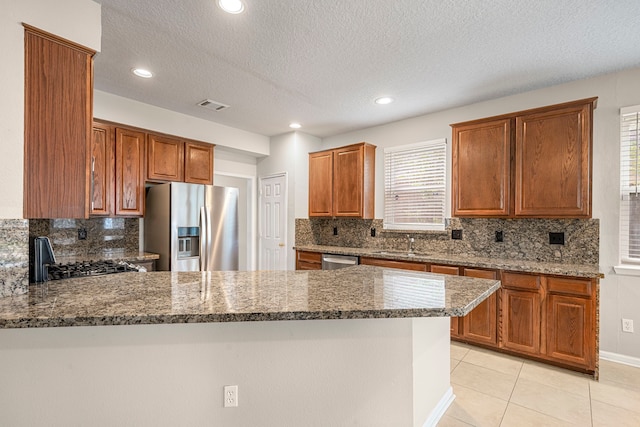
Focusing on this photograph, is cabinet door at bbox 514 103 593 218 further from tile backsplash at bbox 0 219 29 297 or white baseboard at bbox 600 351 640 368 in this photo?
tile backsplash at bbox 0 219 29 297

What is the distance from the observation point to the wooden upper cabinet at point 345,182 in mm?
4359

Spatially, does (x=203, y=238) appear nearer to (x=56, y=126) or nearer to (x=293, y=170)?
(x=293, y=170)

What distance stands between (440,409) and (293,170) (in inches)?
142

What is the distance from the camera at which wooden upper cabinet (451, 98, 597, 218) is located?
2.74 m

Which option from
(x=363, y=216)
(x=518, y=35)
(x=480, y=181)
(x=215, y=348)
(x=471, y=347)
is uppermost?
(x=518, y=35)

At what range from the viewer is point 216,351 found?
1.41 metres

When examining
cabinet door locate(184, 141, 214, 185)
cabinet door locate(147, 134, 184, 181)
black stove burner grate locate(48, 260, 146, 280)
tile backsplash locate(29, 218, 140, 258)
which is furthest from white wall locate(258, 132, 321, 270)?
black stove burner grate locate(48, 260, 146, 280)

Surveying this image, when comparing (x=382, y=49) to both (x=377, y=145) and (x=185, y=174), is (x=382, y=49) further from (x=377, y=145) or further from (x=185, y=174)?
(x=185, y=174)

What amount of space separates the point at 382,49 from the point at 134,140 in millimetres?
2929

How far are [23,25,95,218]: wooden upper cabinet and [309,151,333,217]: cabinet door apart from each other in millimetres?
3156

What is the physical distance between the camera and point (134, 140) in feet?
12.0

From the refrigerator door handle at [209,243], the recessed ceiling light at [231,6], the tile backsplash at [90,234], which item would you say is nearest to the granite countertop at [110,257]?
the tile backsplash at [90,234]

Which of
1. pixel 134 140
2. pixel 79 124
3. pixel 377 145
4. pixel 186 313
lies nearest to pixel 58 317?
pixel 186 313

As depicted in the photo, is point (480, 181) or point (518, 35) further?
point (480, 181)
